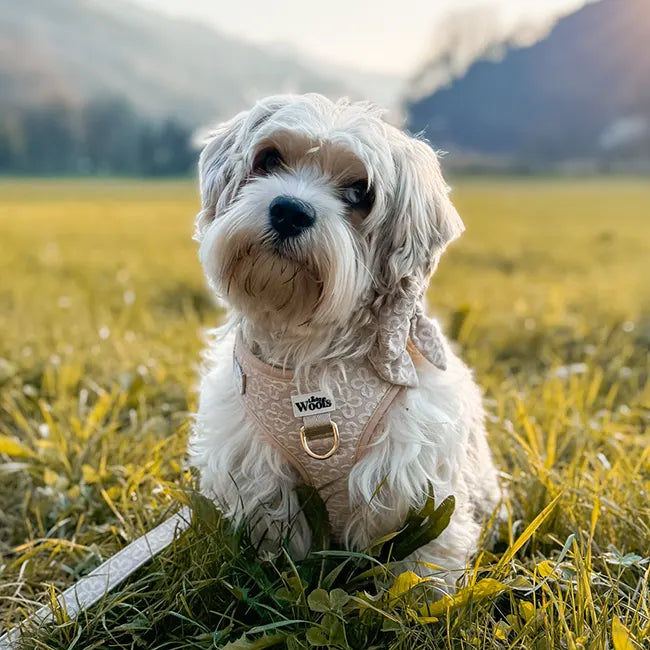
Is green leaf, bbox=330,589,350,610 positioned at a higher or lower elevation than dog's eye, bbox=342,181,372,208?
lower

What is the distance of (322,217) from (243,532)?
3.85ft

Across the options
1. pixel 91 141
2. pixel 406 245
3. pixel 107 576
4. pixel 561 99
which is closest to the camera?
pixel 406 245

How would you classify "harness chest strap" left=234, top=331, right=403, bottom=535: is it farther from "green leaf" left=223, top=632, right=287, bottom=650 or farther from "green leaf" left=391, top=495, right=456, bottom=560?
"green leaf" left=223, top=632, right=287, bottom=650

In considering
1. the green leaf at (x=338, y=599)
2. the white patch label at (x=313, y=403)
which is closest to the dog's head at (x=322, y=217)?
the white patch label at (x=313, y=403)

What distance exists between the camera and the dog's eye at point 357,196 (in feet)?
8.59

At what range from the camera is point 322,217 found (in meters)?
2.44

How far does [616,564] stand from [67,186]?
88.6 ft

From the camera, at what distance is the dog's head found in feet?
8.00

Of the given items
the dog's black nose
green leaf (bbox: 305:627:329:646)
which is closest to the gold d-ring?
green leaf (bbox: 305:627:329:646)

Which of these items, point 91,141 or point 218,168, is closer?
point 218,168

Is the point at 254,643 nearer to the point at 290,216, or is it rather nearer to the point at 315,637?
the point at 315,637

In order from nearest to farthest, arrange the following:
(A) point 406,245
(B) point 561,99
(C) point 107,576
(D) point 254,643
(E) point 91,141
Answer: (D) point 254,643 → (A) point 406,245 → (C) point 107,576 → (E) point 91,141 → (B) point 561,99

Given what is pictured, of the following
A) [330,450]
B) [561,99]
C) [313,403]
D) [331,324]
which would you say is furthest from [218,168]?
[561,99]

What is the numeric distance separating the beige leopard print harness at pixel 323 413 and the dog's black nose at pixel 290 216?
523 millimetres
